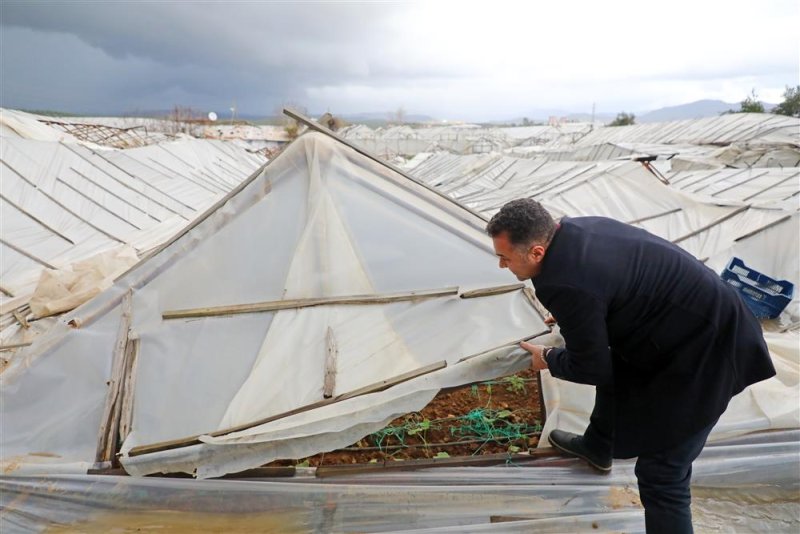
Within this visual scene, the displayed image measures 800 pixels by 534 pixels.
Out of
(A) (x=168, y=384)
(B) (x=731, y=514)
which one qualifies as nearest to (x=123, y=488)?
(A) (x=168, y=384)

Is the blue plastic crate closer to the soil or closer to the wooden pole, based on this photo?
the soil

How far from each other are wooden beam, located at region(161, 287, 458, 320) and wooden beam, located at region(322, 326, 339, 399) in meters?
0.22

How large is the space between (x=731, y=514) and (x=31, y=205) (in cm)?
871

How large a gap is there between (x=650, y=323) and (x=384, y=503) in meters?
1.60

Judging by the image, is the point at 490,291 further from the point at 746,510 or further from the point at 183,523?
the point at 183,523

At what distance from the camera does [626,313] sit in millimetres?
1877

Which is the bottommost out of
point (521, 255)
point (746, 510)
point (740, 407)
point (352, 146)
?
point (746, 510)

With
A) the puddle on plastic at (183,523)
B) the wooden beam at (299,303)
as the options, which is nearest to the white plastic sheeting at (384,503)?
the puddle on plastic at (183,523)

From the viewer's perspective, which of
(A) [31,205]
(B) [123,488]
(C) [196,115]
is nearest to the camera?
(B) [123,488]

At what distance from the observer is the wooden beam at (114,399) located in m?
2.50

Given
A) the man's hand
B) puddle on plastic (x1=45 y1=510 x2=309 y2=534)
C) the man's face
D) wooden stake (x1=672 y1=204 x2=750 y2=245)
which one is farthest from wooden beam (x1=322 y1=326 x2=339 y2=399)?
wooden stake (x1=672 y1=204 x2=750 y2=245)

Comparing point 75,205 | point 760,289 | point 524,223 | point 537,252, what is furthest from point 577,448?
point 75,205

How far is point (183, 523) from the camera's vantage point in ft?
8.07

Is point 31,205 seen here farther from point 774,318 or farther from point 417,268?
point 774,318
